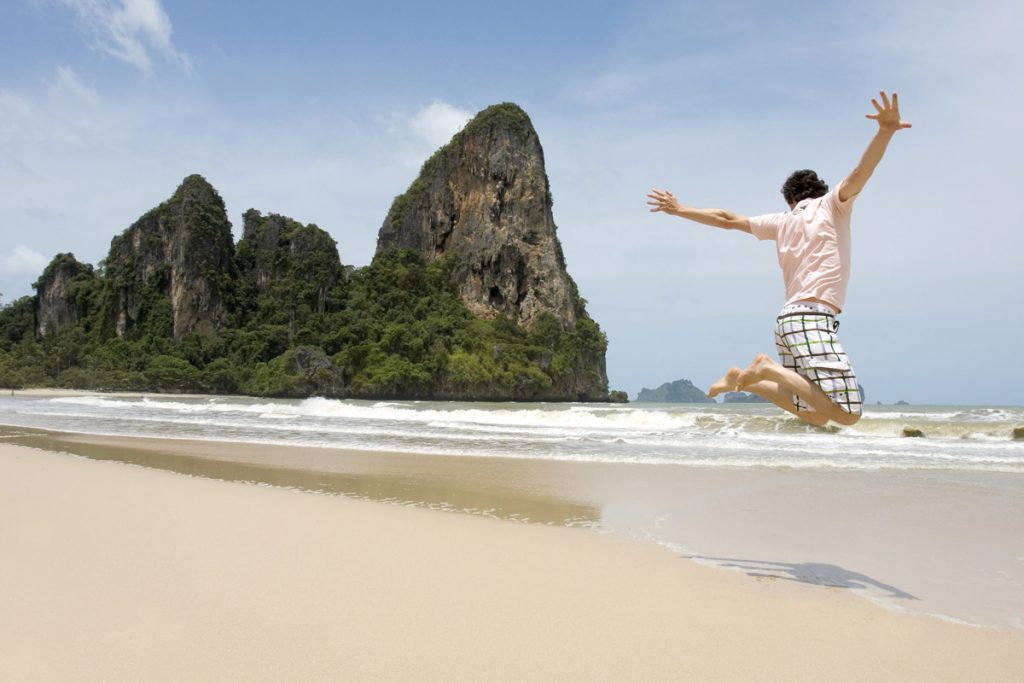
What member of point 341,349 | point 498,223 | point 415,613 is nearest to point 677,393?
point 498,223

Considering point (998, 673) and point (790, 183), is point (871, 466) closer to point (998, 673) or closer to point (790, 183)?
point (790, 183)

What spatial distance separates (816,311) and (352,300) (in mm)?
→ 63748

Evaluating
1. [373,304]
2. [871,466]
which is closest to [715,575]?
[871,466]

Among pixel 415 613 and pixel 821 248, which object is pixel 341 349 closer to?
pixel 821 248

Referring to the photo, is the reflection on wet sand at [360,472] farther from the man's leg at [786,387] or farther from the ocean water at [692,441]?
the man's leg at [786,387]

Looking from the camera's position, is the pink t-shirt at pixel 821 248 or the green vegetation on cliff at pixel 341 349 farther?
the green vegetation on cliff at pixel 341 349

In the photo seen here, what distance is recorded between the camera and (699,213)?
4.15 m

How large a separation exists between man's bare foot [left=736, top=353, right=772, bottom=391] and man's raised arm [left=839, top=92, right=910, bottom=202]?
91cm

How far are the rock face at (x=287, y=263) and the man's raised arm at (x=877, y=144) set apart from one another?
6433 cm

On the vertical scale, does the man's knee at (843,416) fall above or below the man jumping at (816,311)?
below

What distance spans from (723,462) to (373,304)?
189 feet

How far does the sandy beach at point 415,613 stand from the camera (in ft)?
7.25

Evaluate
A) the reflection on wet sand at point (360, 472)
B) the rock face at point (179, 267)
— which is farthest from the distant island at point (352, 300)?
the reflection on wet sand at point (360, 472)

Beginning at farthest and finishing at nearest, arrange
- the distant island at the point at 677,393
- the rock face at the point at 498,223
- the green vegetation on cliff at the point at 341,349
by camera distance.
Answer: the distant island at the point at 677,393, the rock face at the point at 498,223, the green vegetation on cliff at the point at 341,349
